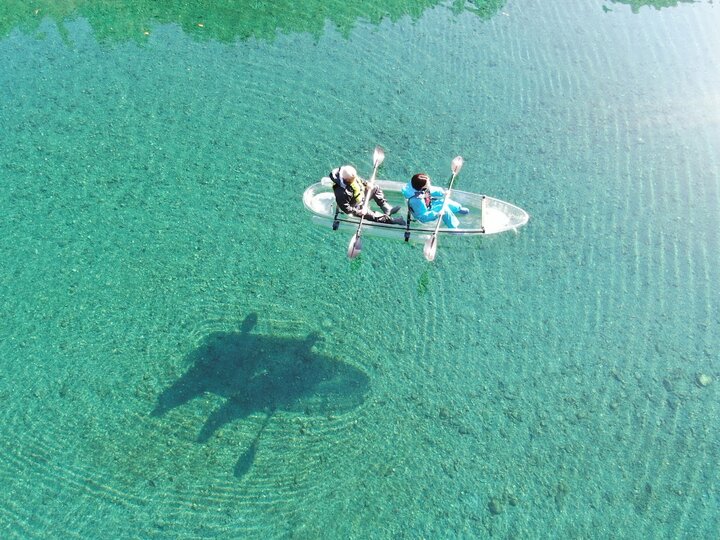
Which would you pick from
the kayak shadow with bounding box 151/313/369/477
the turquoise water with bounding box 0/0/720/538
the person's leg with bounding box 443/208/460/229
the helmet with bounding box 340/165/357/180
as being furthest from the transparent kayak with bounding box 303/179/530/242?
the kayak shadow with bounding box 151/313/369/477

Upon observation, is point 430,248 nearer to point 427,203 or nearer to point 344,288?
point 427,203

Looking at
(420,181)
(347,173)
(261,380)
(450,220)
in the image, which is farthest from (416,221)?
(261,380)

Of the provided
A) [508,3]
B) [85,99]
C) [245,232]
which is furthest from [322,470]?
[508,3]

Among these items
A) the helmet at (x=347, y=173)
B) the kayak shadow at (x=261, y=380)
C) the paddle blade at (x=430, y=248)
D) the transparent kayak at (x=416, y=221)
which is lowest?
the kayak shadow at (x=261, y=380)

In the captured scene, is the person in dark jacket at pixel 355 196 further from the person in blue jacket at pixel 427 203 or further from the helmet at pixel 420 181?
the helmet at pixel 420 181

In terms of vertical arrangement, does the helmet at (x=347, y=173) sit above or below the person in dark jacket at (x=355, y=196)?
above

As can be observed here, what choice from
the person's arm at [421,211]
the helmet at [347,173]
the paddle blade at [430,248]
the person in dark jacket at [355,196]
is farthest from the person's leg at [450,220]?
the helmet at [347,173]
